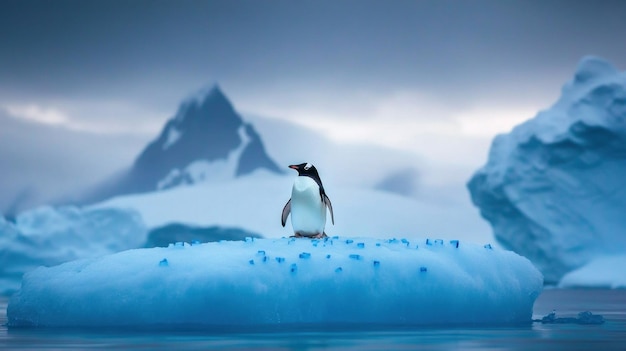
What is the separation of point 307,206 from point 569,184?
2397 centimetres

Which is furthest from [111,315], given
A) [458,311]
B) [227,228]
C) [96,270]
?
[227,228]

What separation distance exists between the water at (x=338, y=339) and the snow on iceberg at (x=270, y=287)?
583mm

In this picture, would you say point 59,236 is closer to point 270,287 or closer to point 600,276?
point 600,276

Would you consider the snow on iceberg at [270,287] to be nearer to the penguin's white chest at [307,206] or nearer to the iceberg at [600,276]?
the penguin's white chest at [307,206]

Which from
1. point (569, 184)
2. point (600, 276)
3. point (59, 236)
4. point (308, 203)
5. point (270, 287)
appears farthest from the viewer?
point (59, 236)

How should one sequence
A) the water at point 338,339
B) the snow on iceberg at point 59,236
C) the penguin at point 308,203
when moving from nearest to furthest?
1. the water at point 338,339
2. the penguin at point 308,203
3. the snow on iceberg at point 59,236

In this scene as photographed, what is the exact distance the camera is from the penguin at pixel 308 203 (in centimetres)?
1170

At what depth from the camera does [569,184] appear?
3397 cm

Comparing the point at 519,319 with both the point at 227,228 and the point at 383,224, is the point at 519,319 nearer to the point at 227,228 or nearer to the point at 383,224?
the point at 227,228

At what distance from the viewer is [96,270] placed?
1072cm

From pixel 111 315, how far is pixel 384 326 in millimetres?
2894

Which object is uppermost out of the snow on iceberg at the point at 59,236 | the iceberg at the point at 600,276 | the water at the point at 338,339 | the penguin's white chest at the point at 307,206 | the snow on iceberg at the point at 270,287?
the snow on iceberg at the point at 59,236

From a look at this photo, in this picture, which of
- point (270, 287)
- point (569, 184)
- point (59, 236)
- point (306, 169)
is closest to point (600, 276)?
point (569, 184)

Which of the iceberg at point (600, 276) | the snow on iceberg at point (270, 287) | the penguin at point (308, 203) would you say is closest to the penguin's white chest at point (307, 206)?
the penguin at point (308, 203)
